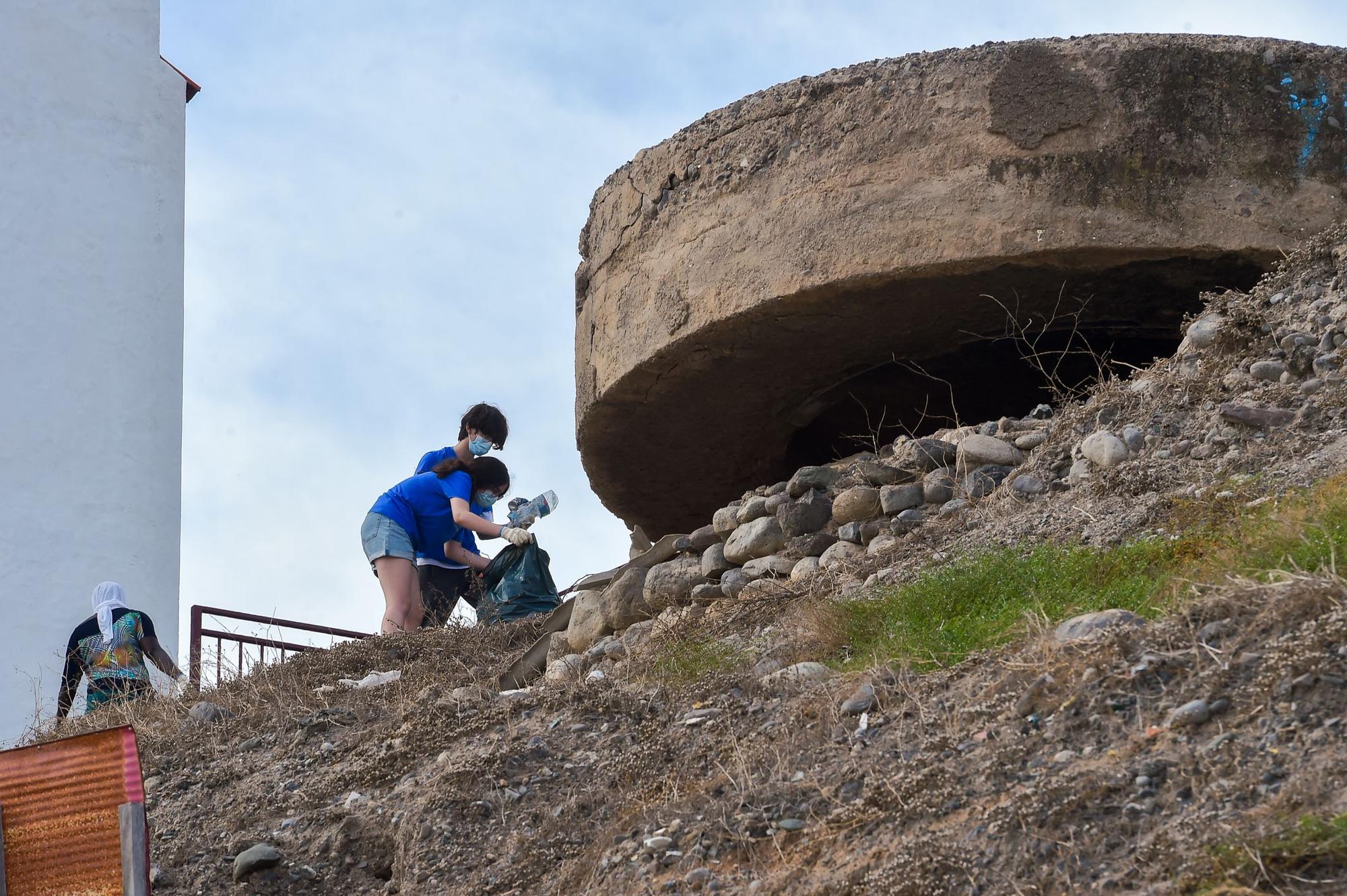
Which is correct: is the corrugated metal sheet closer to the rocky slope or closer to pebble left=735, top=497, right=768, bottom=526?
the rocky slope

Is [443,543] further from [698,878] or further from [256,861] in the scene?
[698,878]

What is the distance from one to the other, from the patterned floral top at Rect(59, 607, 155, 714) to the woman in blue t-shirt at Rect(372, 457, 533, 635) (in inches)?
36.1

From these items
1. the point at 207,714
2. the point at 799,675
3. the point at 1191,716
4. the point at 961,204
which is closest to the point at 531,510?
the point at 207,714

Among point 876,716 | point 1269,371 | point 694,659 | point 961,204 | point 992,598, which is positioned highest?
point 961,204

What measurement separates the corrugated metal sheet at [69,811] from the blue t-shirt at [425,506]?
2.84 meters

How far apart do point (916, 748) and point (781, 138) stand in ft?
8.97

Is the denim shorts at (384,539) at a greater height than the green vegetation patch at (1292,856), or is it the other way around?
the denim shorts at (384,539)

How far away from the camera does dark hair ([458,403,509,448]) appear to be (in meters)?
6.00

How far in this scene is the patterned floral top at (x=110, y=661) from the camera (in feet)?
18.1

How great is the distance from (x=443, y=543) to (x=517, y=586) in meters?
0.39

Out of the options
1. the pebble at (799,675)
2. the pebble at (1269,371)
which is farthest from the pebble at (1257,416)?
the pebble at (799,675)

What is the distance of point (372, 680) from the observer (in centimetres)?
493

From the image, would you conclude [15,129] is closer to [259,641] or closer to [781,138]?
[259,641]

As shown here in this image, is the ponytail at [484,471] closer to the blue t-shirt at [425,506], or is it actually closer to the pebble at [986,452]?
the blue t-shirt at [425,506]
